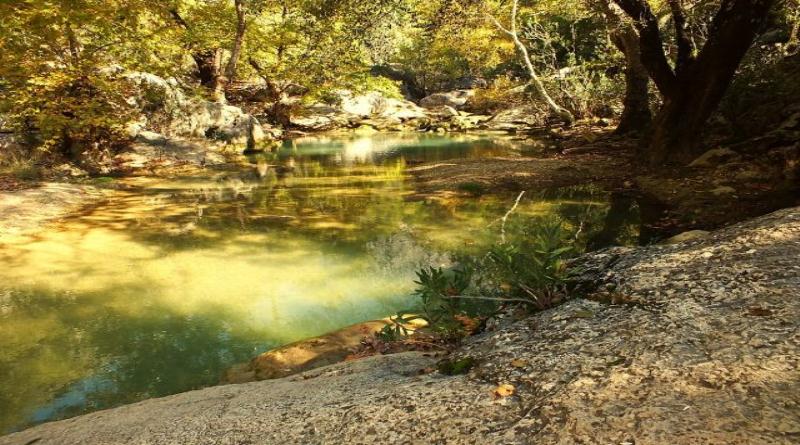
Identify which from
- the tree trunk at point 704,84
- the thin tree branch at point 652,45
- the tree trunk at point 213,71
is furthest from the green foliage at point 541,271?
the tree trunk at point 213,71

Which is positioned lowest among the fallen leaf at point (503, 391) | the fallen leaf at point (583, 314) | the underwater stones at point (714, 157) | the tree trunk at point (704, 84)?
Answer: the fallen leaf at point (503, 391)

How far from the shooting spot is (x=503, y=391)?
2.66 meters

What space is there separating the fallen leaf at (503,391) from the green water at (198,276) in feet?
10.4

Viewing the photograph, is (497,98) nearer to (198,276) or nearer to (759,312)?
(198,276)

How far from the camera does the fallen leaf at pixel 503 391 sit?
262cm

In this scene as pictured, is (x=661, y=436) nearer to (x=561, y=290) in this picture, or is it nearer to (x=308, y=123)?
(x=561, y=290)

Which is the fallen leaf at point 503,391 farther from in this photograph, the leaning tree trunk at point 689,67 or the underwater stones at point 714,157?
the underwater stones at point 714,157

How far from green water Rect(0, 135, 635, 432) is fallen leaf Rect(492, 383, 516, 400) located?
3.18m

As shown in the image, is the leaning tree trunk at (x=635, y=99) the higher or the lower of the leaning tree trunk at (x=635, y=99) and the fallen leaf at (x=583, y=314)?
the higher

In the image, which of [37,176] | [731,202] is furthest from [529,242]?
[37,176]

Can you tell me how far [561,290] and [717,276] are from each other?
3.54 feet

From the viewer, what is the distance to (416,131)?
33094 millimetres

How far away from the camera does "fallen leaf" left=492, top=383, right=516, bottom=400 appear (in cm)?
262

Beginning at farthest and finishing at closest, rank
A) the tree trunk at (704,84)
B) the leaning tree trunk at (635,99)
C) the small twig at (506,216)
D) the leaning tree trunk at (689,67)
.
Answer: the leaning tree trunk at (635,99) < the leaning tree trunk at (689,67) < the tree trunk at (704,84) < the small twig at (506,216)
